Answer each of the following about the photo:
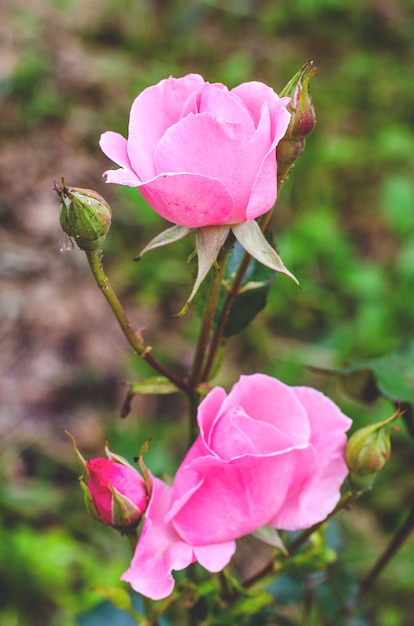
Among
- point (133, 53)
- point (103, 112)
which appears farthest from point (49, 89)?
point (133, 53)

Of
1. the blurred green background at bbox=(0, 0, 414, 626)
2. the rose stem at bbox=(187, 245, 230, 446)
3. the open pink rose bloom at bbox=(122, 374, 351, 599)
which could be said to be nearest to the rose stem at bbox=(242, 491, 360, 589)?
the open pink rose bloom at bbox=(122, 374, 351, 599)

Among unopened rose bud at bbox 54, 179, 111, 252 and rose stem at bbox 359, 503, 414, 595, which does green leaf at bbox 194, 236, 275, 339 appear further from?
rose stem at bbox 359, 503, 414, 595

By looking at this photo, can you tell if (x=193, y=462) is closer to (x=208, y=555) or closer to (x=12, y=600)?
(x=208, y=555)

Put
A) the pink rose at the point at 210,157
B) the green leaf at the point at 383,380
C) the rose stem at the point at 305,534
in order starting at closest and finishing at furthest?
the pink rose at the point at 210,157
the rose stem at the point at 305,534
the green leaf at the point at 383,380

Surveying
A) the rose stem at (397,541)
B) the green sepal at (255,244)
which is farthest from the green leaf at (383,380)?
the green sepal at (255,244)

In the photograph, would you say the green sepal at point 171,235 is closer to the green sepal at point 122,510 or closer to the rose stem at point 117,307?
the rose stem at point 117,307
